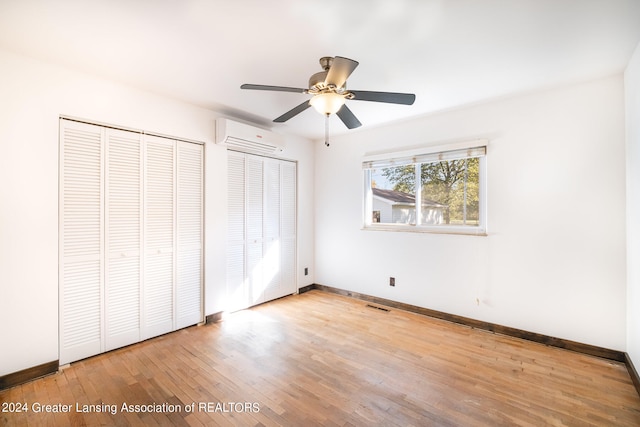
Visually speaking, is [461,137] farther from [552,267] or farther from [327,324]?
[327,324]

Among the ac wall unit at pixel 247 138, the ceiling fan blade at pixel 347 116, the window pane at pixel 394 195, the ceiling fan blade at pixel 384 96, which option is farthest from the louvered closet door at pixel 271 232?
the ceiling fan blade at pixel 384 96

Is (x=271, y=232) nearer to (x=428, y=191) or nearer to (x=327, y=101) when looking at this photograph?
(x=428, y=191)

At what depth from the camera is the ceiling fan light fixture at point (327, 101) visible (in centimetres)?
192

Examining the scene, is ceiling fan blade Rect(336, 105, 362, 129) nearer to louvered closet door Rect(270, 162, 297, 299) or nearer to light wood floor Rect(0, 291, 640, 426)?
louvered closet door Rect(270, 162, 297, 299)

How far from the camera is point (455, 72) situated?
2.36 meters

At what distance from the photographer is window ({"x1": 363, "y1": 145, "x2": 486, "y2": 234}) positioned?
3.20 meters

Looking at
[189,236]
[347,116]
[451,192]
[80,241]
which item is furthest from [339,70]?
[80,241]

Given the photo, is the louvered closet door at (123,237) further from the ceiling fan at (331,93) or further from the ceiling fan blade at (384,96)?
the ceiling fan blade at (384,96)

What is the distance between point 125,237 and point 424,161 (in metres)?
3.32

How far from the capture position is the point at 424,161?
348 cm

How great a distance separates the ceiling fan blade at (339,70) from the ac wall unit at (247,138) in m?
1.77

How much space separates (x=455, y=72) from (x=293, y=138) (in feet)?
7.95

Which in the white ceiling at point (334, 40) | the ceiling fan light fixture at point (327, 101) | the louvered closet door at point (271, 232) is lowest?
the louvered closet door at point (271, 232)

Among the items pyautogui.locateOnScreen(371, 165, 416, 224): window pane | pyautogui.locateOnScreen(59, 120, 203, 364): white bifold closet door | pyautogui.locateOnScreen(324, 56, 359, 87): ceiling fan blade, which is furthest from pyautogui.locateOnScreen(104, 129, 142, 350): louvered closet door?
pyautogui.locateOnScreen(371, 165, 416, 224): window pane
